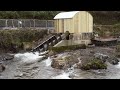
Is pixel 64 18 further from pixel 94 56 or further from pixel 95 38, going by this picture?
pixel 94 56

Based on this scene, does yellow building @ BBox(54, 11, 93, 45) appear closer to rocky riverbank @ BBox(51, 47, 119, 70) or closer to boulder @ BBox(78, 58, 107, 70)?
rocky riverbank @ BBox(51, 47, 119, 70)

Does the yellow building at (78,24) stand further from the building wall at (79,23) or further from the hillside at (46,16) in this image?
the hillside at (46,16)

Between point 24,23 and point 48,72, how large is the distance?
610 inches

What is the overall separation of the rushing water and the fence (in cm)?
956

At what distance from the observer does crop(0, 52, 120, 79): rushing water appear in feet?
59.7

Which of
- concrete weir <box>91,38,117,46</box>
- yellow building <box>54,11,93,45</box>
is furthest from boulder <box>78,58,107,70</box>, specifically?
concrete weir <box>91,38,117,46</box>

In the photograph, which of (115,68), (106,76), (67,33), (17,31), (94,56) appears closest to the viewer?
(106,76)

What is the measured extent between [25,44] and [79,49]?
6.90 m

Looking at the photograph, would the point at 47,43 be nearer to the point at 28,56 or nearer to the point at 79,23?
the point at 28,56

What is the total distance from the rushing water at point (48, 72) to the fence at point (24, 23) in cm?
956

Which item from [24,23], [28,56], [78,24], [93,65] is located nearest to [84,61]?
[93,65]
